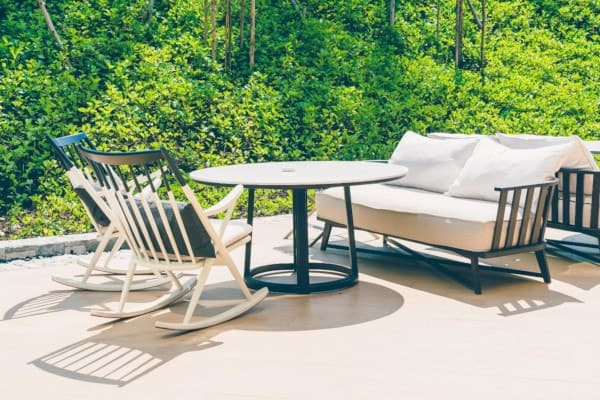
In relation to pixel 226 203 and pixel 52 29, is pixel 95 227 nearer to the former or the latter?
pixel 226 203

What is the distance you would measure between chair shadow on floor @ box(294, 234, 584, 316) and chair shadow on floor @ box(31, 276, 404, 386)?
1.11 feet

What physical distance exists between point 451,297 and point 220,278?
156 cm

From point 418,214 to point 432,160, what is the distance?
91 cm

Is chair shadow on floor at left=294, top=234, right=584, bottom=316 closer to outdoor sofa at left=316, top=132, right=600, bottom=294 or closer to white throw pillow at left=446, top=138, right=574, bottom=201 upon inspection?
outdoor sofa at left=316, top=132, right=600, bottom=294

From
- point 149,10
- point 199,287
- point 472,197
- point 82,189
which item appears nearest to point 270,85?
point 149,10

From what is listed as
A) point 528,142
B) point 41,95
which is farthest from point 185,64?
point 528,142

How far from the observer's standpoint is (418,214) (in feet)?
15.1

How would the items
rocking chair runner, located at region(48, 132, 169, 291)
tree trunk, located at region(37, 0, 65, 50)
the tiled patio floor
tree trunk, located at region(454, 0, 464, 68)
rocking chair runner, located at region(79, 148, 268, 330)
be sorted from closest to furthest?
the tiled patio floor
rocking chair runner, located at region(79, 148, 268, 330)
rocking chair runner, located at region(48, 132, 169, 291)
tree trunk, located at region(37, 0, 65, 50)
tree trunk, located at region(454, 0, 464, 68)

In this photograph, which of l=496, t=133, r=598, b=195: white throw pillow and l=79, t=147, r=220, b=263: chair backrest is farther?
l=496, t=133, r=598, b=195: white throw pillow

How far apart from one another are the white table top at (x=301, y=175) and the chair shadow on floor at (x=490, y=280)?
740 millimetres

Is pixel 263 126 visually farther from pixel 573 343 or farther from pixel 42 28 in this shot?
pixel 573 343

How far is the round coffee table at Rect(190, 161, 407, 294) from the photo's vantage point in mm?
4070

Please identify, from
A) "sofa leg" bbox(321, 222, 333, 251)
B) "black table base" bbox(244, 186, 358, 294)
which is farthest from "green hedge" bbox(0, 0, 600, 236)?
"black table base" bbox(244, 186, 358, 294)

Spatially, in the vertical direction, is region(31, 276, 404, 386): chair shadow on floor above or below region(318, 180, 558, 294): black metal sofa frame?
below
